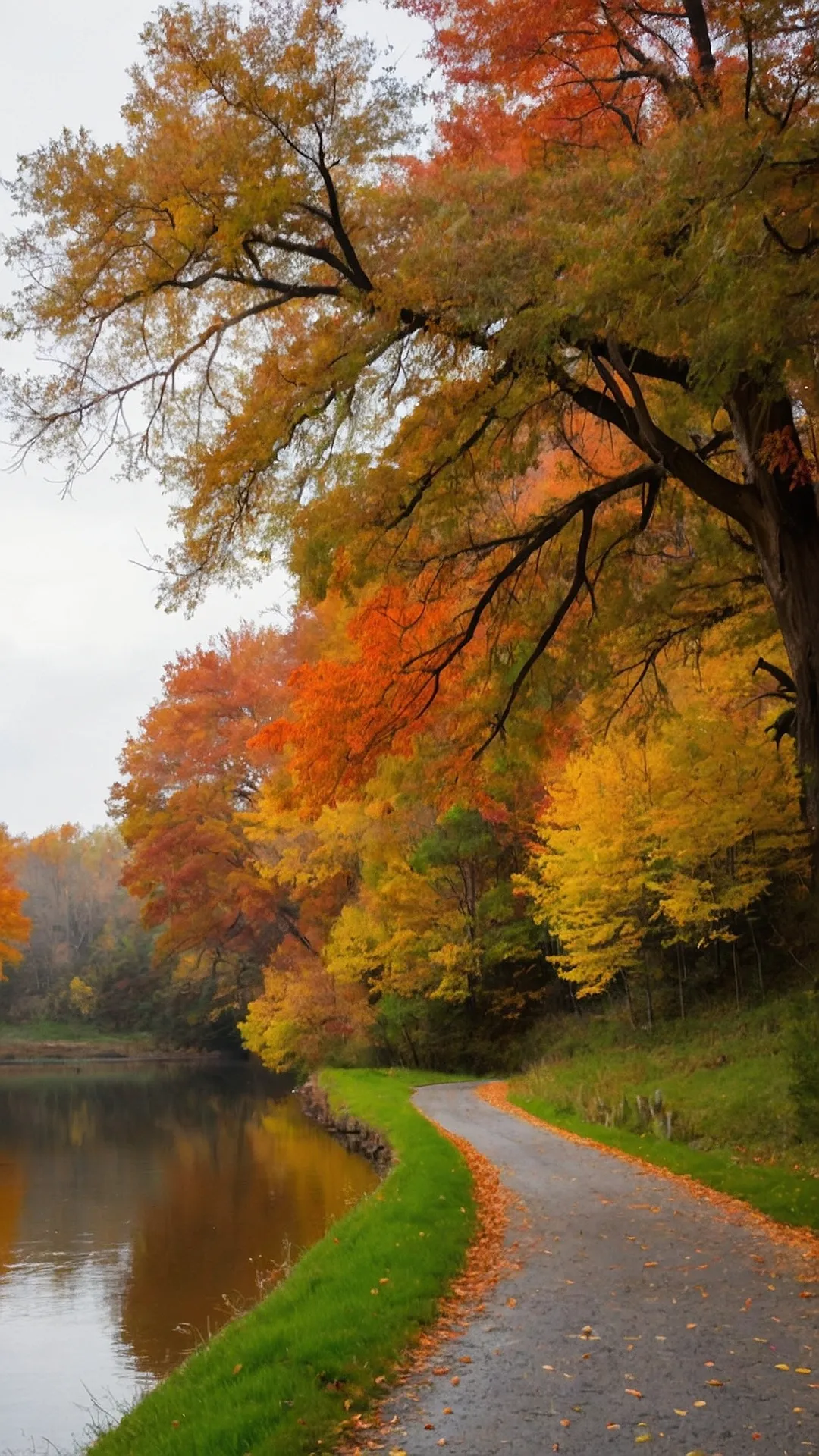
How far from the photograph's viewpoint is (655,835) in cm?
1850

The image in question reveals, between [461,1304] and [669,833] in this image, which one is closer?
[461,1304]

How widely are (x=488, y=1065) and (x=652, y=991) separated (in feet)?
17.9

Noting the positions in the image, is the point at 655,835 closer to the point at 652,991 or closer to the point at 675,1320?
the point at 652,991

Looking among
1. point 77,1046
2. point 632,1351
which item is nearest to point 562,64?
point 632,1351

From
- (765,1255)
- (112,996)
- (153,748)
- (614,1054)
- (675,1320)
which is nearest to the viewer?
(675,1320)

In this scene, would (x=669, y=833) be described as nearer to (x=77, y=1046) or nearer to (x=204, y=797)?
(x=204, y=797)

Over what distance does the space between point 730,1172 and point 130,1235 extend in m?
7.41

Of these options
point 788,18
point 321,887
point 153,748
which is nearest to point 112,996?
point 153,748

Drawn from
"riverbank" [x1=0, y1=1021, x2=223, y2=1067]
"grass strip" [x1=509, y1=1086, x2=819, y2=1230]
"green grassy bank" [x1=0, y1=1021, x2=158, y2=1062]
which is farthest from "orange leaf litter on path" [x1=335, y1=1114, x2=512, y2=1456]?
"green grassy bank" [x1=0, y1=1021, x2=158, y2=1062]

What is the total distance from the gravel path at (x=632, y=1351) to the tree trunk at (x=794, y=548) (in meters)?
2.93

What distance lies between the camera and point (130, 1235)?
1313 cm

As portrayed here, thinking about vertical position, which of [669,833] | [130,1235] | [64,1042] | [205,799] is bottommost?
[130,1235]

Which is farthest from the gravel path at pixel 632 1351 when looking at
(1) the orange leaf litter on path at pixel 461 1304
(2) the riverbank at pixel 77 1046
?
(2) the riverbank at pixel 77 1046

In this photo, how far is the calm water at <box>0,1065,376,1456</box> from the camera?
8.39m
